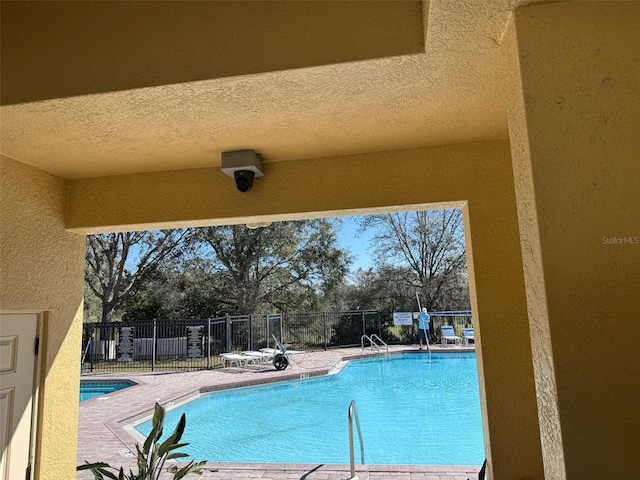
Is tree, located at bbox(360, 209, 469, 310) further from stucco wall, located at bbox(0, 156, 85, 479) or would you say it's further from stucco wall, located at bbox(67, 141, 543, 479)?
stucco wall, located at bbox(0, 156, 85, 479)

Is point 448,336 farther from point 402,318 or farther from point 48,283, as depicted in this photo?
point 48,283

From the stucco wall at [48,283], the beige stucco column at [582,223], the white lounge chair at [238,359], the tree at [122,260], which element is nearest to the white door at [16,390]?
the stucco wall at [48,283]

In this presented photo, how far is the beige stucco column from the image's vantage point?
147 centimetres

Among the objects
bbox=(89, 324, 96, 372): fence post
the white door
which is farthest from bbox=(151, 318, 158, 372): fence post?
the white door

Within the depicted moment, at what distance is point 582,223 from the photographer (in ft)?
5.10

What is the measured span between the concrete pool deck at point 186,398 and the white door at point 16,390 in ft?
8.23

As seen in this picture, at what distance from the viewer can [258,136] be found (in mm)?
2922

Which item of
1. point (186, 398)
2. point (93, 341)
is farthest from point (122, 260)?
point (186, 398)

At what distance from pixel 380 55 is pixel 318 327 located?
18.8 metres

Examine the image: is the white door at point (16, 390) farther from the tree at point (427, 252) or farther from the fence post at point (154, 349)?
the tree at point (427, 252)

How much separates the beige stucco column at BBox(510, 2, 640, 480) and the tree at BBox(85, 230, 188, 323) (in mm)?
22181

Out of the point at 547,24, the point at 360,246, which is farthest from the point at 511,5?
the point at 360,246

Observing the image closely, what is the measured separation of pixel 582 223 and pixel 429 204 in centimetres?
167

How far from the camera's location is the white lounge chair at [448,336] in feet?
61.2
